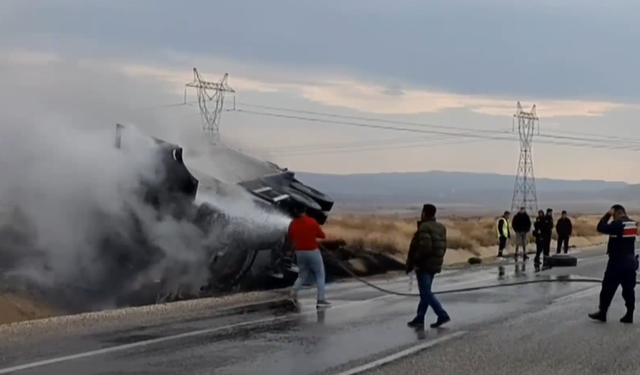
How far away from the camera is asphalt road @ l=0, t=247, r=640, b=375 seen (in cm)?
980

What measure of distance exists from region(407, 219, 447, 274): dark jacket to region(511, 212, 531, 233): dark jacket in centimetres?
1663

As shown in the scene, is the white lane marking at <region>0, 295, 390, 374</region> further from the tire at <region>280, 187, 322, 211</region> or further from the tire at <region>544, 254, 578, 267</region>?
the tire at <region>544, 254, 578, 267</region>

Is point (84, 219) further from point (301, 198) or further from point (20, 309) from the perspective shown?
point (301, 198)

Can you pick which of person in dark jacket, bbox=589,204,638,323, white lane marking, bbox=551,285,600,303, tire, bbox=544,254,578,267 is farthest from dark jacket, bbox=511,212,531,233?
person in dark jacket, bbox=589,204,638,323

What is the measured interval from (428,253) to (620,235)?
255 centimetres

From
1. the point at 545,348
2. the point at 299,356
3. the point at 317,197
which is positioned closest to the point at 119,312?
the point at 299,356

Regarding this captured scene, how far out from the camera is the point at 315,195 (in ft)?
72.4

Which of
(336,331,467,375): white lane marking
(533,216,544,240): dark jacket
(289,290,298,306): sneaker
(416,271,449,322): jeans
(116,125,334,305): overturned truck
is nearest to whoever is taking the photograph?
(336,331,467,375): white lane marking

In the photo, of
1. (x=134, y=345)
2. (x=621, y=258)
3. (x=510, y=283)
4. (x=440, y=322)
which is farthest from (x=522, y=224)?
(x=134, y=345)

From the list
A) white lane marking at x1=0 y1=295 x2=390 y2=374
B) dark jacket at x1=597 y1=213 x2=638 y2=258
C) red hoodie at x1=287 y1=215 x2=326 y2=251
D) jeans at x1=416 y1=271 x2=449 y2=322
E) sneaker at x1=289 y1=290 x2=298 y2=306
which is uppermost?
dark jacket at x1=597 y1=213 x2=638 y2=258

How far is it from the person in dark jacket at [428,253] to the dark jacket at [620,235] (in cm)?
211

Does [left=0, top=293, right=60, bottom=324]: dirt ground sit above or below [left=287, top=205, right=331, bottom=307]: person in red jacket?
below

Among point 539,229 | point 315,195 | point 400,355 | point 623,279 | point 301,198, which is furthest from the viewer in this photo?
point 539,229

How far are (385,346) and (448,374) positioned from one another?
6.19 ft
